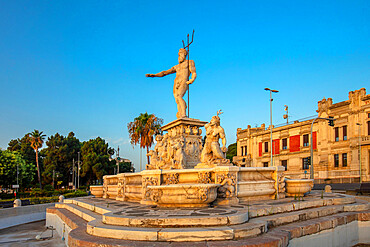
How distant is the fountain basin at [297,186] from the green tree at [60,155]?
5958 centimetres

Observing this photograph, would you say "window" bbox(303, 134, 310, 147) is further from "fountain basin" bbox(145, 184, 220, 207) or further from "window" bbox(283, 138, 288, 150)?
"fountain basin" bbox(145, 184, 220, 207)

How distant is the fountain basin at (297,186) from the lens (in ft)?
30.6

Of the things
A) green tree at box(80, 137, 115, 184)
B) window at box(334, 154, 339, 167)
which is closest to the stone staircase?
window at box(334, 154, 339, 167)

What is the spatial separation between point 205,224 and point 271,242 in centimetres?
118

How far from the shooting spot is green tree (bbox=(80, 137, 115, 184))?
56.8 metres

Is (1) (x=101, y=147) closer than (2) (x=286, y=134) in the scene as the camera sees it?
No

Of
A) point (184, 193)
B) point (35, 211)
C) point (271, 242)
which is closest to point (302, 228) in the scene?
point (271, 242)

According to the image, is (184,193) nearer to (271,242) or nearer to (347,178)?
(271,242)

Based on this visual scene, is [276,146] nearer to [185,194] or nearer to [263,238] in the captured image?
[185,194]

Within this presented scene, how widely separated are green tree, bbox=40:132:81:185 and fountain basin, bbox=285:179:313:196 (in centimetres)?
5958

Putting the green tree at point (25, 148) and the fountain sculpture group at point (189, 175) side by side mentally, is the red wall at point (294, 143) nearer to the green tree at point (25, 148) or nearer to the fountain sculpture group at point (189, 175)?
the fountain sculpture group at point (189, 175)

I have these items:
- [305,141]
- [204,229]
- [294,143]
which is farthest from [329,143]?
[204,229]

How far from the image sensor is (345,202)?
9078 mm

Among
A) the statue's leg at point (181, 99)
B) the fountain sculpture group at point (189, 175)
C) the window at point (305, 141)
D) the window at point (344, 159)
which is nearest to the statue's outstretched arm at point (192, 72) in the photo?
the fountain sculpture group at point (189, 175)
